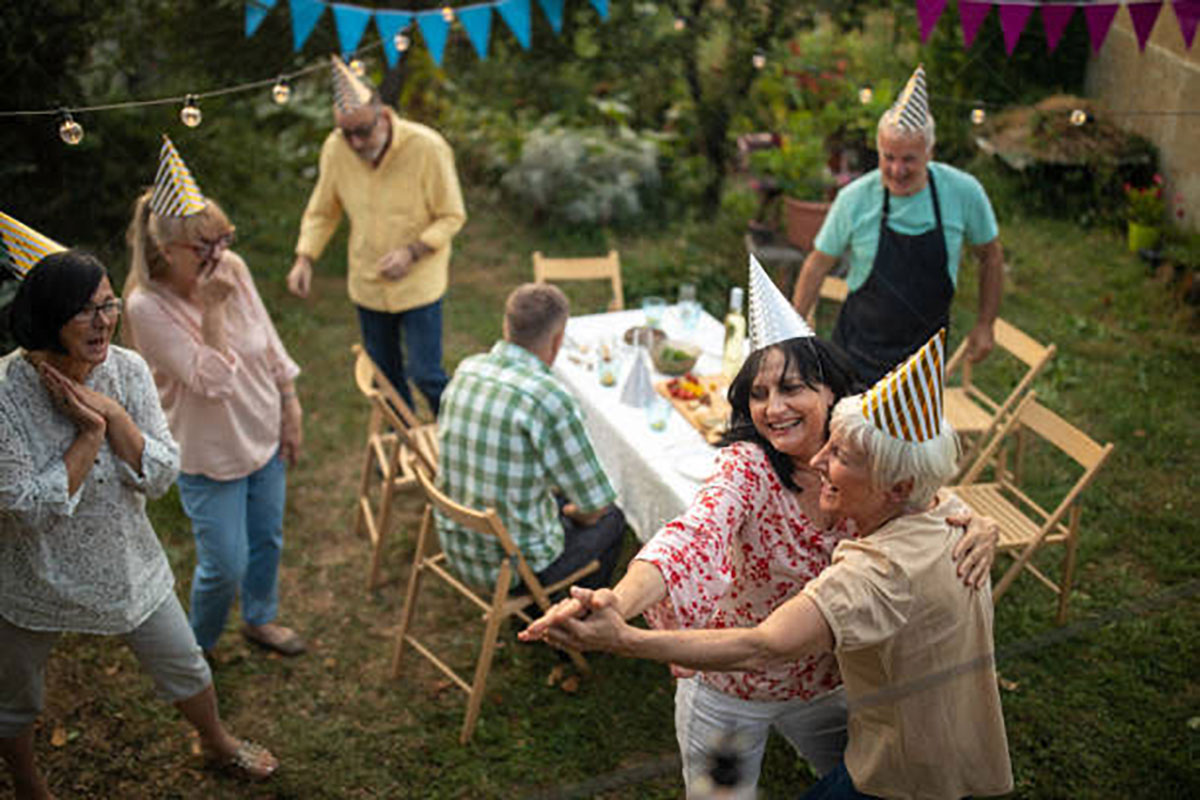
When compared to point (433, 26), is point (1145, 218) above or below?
below

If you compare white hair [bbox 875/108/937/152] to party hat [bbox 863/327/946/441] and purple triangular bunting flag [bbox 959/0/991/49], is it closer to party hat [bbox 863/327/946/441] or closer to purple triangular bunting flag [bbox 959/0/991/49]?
purple triangular bunting flag [bbox 959/0/991/49]

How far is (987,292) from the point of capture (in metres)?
4.17

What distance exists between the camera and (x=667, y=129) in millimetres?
8805

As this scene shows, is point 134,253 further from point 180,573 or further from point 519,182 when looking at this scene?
point 519,182

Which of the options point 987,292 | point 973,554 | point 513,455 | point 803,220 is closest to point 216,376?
point 513,455

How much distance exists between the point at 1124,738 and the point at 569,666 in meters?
2.00

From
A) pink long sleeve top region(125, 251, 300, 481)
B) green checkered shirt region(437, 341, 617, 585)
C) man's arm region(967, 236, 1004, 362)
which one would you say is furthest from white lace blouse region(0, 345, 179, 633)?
man's arm region(967, 236, 1004, 362)

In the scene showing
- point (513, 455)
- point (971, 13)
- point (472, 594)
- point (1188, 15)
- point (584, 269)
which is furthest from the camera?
point (584, 269)

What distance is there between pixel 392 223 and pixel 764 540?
297 centimetres

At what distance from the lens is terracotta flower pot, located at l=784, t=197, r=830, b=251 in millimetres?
6676

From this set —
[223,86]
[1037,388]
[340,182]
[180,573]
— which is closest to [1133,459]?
[1037,388]

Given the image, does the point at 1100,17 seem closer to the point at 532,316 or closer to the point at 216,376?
the point at 532,316

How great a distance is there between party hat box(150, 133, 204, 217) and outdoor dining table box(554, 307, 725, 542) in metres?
1.74

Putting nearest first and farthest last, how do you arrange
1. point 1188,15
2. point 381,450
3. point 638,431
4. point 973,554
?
point 973,554 < point 638,431 < point 1188,15 < point 381,450
